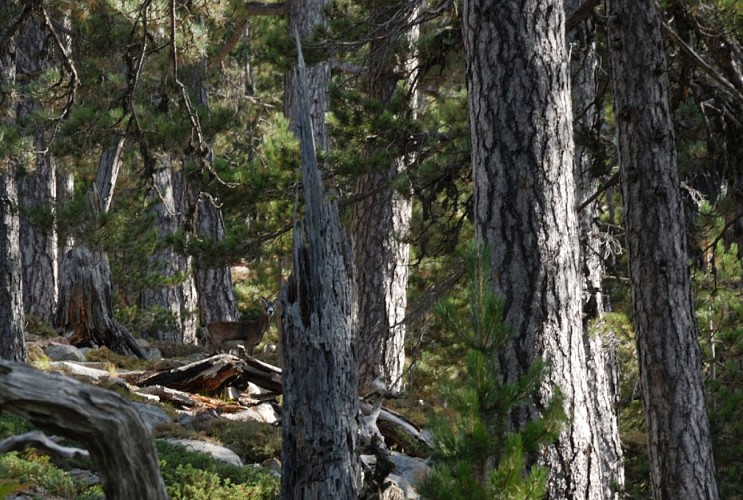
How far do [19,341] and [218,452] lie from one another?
105 inches

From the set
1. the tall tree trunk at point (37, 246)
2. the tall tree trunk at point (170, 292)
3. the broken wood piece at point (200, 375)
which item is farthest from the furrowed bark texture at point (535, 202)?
the tall tree trunk at point (170, 292)

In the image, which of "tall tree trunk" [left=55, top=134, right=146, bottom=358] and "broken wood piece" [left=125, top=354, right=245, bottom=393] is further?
"tall tree trunk" [left=55, top=134, right=146, bottom=358]

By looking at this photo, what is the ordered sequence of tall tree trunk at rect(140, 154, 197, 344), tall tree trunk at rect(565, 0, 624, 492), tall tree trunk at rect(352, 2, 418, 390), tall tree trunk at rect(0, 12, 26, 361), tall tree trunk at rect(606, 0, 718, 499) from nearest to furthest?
1. tall tree trunk at rect(606, 0, 718, 499)
2. tall tree trunk at rect(565, 0, 624, 492)
3. tall tree trunk at rect(0, 12, 26, 361)
4. tall tree trunk at rect(352, 2, 418, 390)
5. tall tree trunk at rect(140, 154, 197, 344)

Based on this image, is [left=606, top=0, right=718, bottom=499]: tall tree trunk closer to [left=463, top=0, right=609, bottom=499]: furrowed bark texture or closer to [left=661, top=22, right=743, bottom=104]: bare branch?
[left=661, top=22, right=743, bottom=104]: bare branch

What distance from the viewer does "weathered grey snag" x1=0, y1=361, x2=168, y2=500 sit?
2.35 metres

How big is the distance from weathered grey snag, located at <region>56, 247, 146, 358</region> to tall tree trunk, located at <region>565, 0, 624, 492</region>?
697 cm

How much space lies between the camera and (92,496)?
6.36 meters

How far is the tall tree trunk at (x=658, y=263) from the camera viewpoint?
7.22m

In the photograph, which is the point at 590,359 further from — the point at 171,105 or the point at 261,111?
the point at 261,111

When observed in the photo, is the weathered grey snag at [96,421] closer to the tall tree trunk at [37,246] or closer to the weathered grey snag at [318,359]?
the weathered grey snag at [318,359]

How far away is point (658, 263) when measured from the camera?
734cm

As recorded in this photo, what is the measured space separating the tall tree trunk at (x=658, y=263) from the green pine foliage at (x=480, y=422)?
13.4 ft

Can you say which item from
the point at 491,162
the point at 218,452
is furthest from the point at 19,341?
the point at 491,162

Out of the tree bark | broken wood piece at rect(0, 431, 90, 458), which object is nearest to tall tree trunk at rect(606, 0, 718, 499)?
broken wood piece at rect(0, 431, 90, 458)
